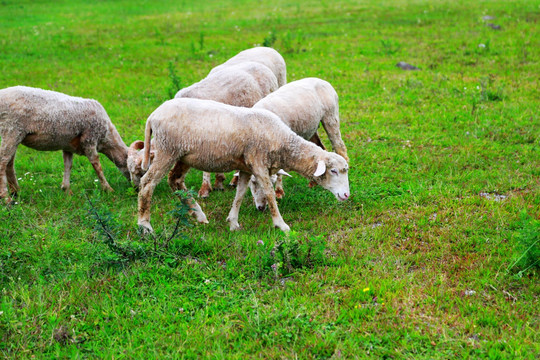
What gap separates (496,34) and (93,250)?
579 inches

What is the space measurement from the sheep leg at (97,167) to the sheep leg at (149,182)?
6.13ft

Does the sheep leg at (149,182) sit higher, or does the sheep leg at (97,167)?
the sheep leg at (149,182)

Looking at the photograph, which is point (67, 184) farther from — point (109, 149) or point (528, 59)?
point (528, 59)

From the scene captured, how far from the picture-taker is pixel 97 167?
788 centimetres

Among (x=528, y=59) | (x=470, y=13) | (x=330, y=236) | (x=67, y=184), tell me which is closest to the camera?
(x=330, y=236)

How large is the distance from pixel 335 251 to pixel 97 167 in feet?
13.5

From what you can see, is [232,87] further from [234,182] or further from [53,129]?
[53,129]

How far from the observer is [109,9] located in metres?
26.4

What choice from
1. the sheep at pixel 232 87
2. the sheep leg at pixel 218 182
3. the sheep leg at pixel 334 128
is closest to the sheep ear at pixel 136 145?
the sheep at pixel 232 87

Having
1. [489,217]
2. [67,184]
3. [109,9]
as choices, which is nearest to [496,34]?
[489,217]

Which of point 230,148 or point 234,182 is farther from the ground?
point 230,148

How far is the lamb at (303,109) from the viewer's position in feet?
22.9

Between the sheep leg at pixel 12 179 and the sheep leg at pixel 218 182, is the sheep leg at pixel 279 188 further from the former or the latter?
the sheep leg at pixel 12 179

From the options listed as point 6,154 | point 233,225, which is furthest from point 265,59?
point 6,154
